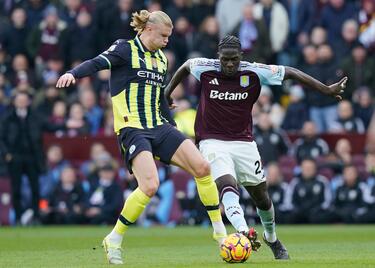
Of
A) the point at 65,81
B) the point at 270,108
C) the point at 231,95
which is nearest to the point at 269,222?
the point at 231,95

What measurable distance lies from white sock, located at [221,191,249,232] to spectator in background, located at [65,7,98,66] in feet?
43.9

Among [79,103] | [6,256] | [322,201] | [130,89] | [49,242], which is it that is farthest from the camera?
[79,103]

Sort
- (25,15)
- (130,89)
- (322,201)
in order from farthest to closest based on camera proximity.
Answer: (25,15), (322,201), (130,89)

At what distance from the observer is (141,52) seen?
1224 cm

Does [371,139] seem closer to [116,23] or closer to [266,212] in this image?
[116,23]

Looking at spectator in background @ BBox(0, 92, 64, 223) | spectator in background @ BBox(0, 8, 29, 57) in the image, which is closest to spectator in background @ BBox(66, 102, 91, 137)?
spectator in background @ BBox(0, 92, 64, 223)

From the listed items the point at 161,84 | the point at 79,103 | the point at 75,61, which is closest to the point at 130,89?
the point at 161,84

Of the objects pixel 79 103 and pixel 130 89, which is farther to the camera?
pixel 79 103

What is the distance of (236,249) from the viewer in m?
11.6

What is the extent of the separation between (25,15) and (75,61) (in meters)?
1.74

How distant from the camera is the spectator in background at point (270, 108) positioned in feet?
74.7

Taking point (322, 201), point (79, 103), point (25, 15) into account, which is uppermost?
point (25, 15)

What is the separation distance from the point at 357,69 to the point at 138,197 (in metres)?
12.2

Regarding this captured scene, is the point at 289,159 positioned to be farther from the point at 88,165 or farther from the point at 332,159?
the point at 88,165
